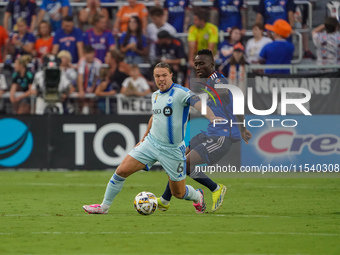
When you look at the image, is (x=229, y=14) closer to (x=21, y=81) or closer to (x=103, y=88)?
(x=103, y=88)

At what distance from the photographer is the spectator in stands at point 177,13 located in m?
19.8

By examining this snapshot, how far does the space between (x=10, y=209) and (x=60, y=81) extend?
7493 mm

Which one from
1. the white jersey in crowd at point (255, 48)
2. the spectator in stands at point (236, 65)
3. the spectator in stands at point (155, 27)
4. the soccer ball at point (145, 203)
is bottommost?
the soccer ball at point (145, 203)

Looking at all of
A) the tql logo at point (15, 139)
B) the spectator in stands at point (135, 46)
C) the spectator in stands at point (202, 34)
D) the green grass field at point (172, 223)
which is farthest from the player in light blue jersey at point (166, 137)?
the spectator in stands at point (135, 46)

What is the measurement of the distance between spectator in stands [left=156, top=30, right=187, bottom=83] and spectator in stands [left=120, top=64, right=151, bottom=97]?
84cm

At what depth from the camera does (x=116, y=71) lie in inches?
738

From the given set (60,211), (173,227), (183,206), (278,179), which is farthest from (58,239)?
(278,179)

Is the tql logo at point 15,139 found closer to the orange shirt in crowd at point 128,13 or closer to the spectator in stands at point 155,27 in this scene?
the spectator in stands at point 155,27

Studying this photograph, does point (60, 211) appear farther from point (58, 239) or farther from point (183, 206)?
point (58, 239)

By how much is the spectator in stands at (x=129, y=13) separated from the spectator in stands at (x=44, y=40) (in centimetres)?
178

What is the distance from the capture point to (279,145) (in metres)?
16.8

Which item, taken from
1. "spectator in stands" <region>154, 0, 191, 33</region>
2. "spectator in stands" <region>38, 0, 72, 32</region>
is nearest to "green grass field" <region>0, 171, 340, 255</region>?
"spectator in stands" <region>154, 0, 191, 33</region>

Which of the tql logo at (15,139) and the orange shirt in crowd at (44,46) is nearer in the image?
the tql logo at (15,139)

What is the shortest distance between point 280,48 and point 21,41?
23.8 feet
